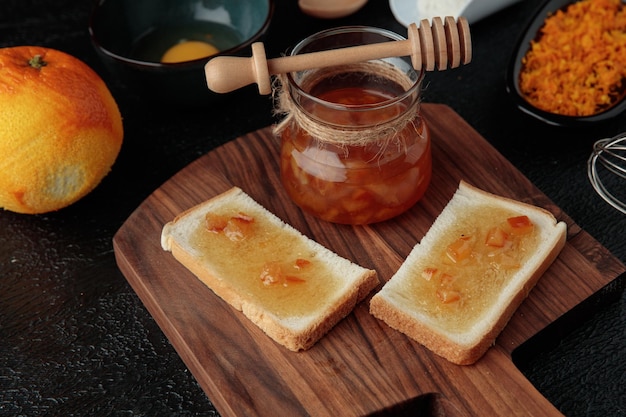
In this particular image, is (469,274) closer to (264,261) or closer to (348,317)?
(348,317)

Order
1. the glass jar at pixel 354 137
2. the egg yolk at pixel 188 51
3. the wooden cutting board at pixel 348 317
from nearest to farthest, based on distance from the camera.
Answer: the wooden cutting board at pixel 348 317 < the glass jar at pixel 354 137 < the egg yolk at pixel 188 51

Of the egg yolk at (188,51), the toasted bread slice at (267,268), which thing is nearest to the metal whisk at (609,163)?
the toasted bread slice at (267,268)

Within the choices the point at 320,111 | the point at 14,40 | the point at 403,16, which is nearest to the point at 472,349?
the point at 320,111

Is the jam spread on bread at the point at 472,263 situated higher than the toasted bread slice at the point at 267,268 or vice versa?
the toasted bread slice at the point at 267,268

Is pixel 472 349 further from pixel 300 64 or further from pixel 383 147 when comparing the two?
pixel 300 64

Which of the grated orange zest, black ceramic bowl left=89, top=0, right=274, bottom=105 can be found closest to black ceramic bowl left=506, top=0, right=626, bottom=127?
the grated orange zest

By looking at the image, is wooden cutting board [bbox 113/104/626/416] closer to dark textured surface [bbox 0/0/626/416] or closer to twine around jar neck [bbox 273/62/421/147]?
dark textured surface [bbox 0/0/626/416]

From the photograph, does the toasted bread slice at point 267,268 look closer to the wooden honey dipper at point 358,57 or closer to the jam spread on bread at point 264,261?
the jam spread on bread at point 264,261
